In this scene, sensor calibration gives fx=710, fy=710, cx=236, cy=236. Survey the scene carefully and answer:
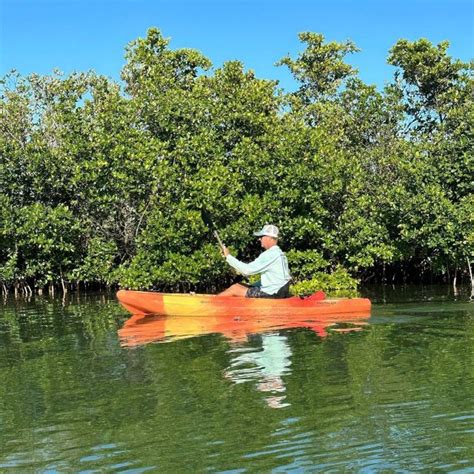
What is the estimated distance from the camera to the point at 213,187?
18078 millimetres

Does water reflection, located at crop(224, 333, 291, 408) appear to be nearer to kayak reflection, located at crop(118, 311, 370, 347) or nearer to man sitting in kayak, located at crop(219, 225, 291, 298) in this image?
kayak reflection, located at crop(118, 311, 370, 347)

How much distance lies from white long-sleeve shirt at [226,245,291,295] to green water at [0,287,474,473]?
152 centimetres

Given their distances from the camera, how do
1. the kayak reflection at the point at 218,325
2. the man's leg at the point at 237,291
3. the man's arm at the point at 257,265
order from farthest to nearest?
the man's leg at the point at 237,291
the man's arm at the point at 257,265
the kayak reflection at the point at 218,325

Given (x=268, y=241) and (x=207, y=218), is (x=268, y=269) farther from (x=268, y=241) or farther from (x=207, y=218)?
(x=207, y=218)

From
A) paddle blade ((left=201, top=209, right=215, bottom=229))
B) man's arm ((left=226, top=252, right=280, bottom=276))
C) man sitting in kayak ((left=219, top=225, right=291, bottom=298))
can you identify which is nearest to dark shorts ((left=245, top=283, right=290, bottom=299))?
man sitting in kayak ((left=219, top=225, right=291, bottom=298))

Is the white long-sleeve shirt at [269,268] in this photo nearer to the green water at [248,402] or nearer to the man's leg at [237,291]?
the man's leg at [237,291]

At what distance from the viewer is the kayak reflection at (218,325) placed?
11.1 meters

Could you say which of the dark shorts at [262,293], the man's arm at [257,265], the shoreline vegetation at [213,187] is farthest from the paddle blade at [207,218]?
the man's arm at [257,265]

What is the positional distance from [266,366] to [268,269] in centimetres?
433

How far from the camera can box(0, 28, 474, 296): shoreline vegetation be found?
18688 millimetres

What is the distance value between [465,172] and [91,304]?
10610 mm

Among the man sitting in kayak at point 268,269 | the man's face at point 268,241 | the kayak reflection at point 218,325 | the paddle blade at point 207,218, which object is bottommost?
the kayak reflection at point 218,325

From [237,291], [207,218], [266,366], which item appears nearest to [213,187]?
[207,218]

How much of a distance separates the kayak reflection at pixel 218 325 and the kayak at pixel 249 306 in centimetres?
7
